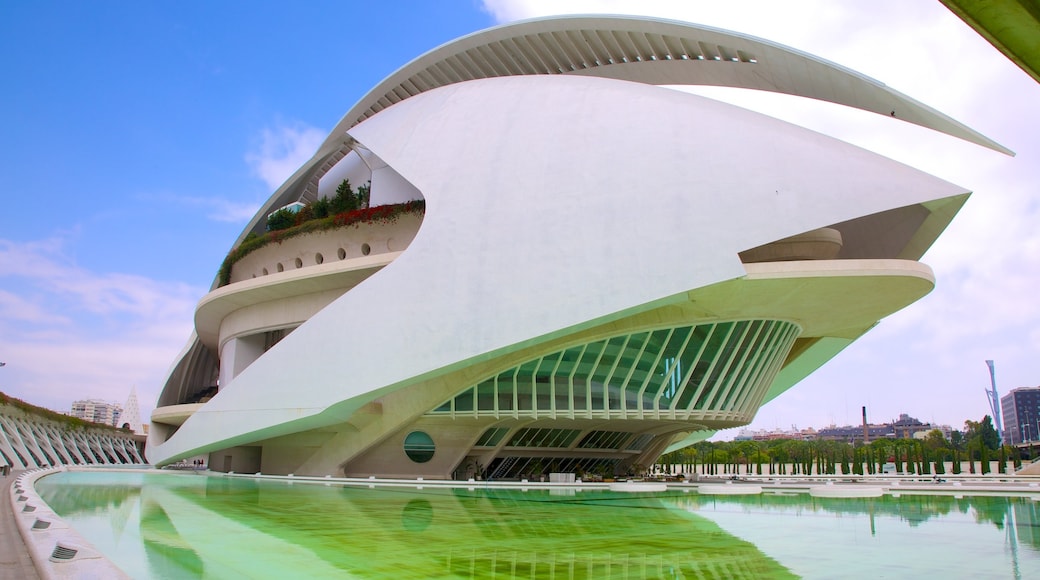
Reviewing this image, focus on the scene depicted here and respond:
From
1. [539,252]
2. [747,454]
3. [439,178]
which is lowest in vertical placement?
[747,454]

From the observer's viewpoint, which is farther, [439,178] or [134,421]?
[134,421]

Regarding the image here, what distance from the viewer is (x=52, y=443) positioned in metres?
41.5

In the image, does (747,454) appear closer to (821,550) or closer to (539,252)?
(539,252)

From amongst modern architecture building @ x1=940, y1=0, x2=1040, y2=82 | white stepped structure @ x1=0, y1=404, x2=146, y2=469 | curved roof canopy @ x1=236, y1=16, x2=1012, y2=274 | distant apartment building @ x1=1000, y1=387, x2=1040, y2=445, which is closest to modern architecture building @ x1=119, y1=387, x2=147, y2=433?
white stepped structure @ x1=0, y1=404, x2=146, y2=469

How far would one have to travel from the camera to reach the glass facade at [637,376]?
70.2ft

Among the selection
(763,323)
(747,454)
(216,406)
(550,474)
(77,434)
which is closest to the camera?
(763,323)

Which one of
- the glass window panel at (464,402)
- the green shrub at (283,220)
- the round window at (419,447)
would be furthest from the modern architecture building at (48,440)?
the glass window panel at (464,402)

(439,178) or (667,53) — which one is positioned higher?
(667,53)

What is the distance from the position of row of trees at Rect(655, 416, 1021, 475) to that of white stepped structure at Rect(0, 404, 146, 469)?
3477 cm

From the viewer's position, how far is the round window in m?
23.9

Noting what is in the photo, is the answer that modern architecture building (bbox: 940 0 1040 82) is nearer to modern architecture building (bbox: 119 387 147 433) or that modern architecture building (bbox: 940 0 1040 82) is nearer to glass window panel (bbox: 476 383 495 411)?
→ glass window panel (bbox: 476 383 495 411)

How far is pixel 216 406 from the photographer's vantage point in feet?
75.5

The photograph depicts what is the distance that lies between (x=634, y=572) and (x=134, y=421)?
93881 millimetres

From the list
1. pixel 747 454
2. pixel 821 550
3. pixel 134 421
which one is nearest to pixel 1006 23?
pixel 821 550
